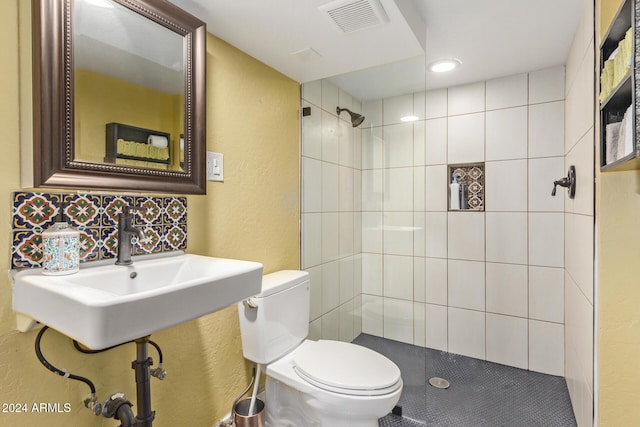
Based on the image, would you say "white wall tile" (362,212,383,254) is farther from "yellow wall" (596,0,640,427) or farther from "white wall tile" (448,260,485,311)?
"yellow wall" (596,0,640,427)

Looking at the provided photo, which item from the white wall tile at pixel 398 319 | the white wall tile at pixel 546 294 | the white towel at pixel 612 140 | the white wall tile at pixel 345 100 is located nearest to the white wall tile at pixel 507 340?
the white wall tile at pixel 546 294

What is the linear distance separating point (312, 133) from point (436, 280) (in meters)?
1.42

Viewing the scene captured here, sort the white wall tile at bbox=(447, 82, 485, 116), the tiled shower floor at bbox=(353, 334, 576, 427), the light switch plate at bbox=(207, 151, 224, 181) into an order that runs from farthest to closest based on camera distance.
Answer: the white wall tile at bbox=(447, 82, 485, 116) < the tiled shower floor at bbox=(353, 334, 576, 427) < the light switch plate at bbox=(207, 151, 224, 181)

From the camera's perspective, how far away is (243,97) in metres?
1.70

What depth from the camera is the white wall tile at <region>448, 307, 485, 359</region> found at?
7.89 ft

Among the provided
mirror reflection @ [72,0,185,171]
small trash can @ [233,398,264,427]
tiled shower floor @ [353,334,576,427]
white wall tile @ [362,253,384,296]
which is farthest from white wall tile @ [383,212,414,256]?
mirror reflection @ [72,0,185,171]

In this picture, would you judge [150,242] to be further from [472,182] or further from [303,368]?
[472,182]

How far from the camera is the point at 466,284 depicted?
2.45 metres

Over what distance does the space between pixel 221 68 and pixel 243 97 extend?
0.56 feet

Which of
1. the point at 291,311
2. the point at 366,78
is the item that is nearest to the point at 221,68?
the point at 366,78

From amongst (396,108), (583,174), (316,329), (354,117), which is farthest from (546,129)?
(316,329)

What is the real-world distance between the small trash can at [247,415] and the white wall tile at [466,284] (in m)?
1.56

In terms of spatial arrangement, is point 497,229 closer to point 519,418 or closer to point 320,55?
point 519,418

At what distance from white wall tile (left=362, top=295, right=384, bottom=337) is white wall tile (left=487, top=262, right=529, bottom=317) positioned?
81cm
